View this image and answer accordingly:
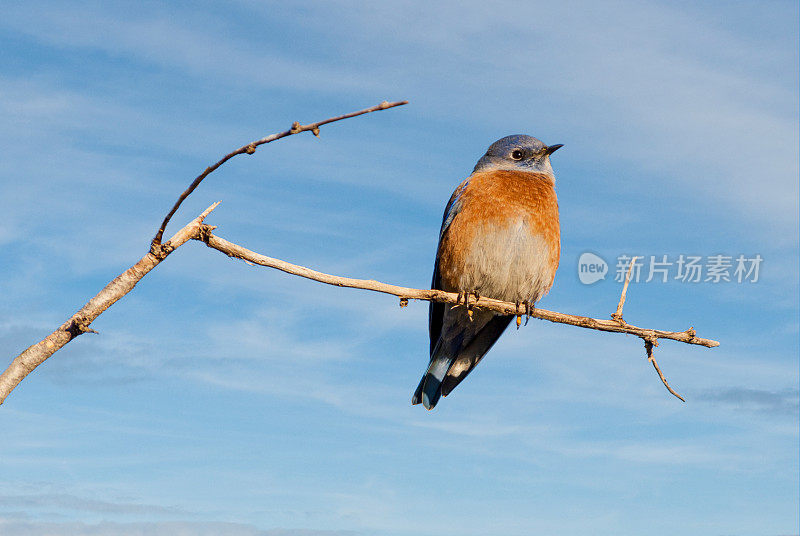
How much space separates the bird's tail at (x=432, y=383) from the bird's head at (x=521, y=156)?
2.32 m

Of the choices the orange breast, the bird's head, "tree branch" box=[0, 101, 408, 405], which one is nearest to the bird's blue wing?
the orange breast

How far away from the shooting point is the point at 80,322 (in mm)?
4480

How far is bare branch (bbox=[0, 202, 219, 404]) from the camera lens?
14.0 ft

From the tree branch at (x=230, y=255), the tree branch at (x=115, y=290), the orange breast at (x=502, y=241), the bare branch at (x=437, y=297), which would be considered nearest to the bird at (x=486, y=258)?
the orange breast at (x=502, y=241)

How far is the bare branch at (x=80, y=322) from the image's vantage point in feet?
14.0

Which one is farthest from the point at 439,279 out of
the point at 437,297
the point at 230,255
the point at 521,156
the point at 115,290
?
the point at 115,290

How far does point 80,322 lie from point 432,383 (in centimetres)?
438

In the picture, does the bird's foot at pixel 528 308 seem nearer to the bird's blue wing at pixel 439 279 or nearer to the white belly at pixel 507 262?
the white belly at pixel 507 262

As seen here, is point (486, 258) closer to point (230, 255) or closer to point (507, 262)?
point (507, 262)

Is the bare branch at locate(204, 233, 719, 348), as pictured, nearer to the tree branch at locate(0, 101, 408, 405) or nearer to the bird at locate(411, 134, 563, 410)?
the bird at locate(411, 134, 563, 410)

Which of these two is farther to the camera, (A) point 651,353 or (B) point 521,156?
(B) point 521,156

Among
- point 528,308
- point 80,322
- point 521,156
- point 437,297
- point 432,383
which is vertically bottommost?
point 80,322

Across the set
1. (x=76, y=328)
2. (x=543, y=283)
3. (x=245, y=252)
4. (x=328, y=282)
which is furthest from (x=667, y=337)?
(x=76, y=328)

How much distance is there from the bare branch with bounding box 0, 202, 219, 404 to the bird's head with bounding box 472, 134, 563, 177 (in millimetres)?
4713
